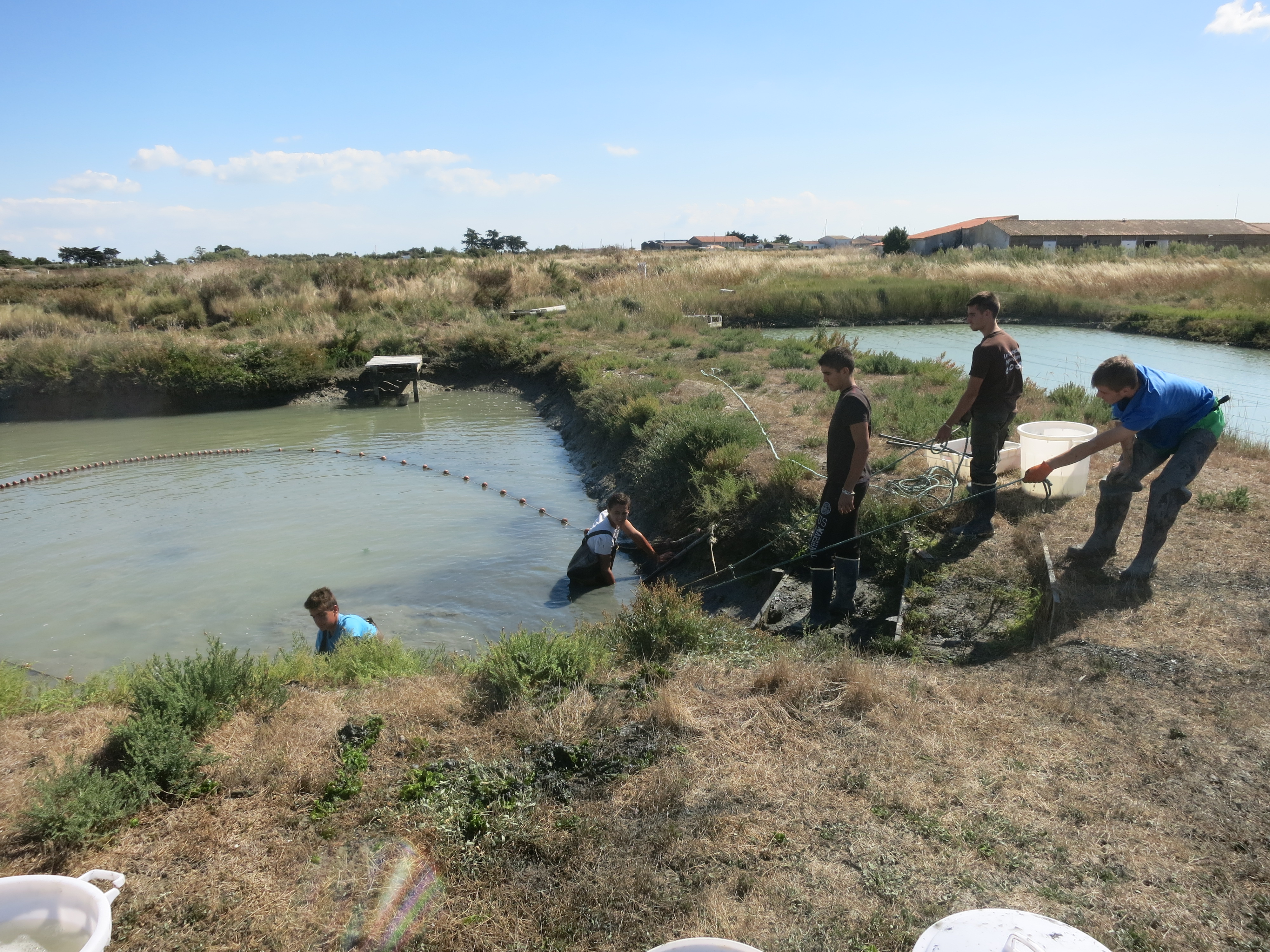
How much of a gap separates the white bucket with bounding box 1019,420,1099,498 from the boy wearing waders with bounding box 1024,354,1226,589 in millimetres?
1169

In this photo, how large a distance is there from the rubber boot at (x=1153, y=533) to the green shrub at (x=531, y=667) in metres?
3.99

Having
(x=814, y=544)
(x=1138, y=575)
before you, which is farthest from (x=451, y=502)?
(x=1138, y=575)

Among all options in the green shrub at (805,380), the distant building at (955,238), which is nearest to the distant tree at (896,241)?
the distant building at (955,238)

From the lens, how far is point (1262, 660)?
4.98 meters

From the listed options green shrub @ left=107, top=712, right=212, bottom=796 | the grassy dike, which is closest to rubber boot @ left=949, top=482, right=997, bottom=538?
the grassy dike

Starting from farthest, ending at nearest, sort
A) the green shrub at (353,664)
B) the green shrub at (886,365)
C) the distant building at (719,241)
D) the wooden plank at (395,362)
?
the distant building at (719,241) < the wooden plank at (395,362) < the green shrub at (886,365) < the green shrub at (353,664)

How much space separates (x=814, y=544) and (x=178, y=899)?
4574 mm

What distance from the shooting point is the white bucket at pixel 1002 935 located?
6.79 ft

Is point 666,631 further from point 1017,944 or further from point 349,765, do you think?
point 1017,944

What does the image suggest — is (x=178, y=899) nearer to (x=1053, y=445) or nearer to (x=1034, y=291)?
(x=1053, y=445)

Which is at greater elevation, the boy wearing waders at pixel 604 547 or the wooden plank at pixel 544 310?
the wooden plank at pixel 544 310

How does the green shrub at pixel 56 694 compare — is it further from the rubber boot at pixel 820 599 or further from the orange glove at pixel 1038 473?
the orange glove at pixel 1038 473

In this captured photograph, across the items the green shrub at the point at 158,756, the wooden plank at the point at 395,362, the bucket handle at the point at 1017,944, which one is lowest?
the green shrub at the point at 158,756

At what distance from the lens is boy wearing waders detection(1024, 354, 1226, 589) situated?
5477 millimetres
